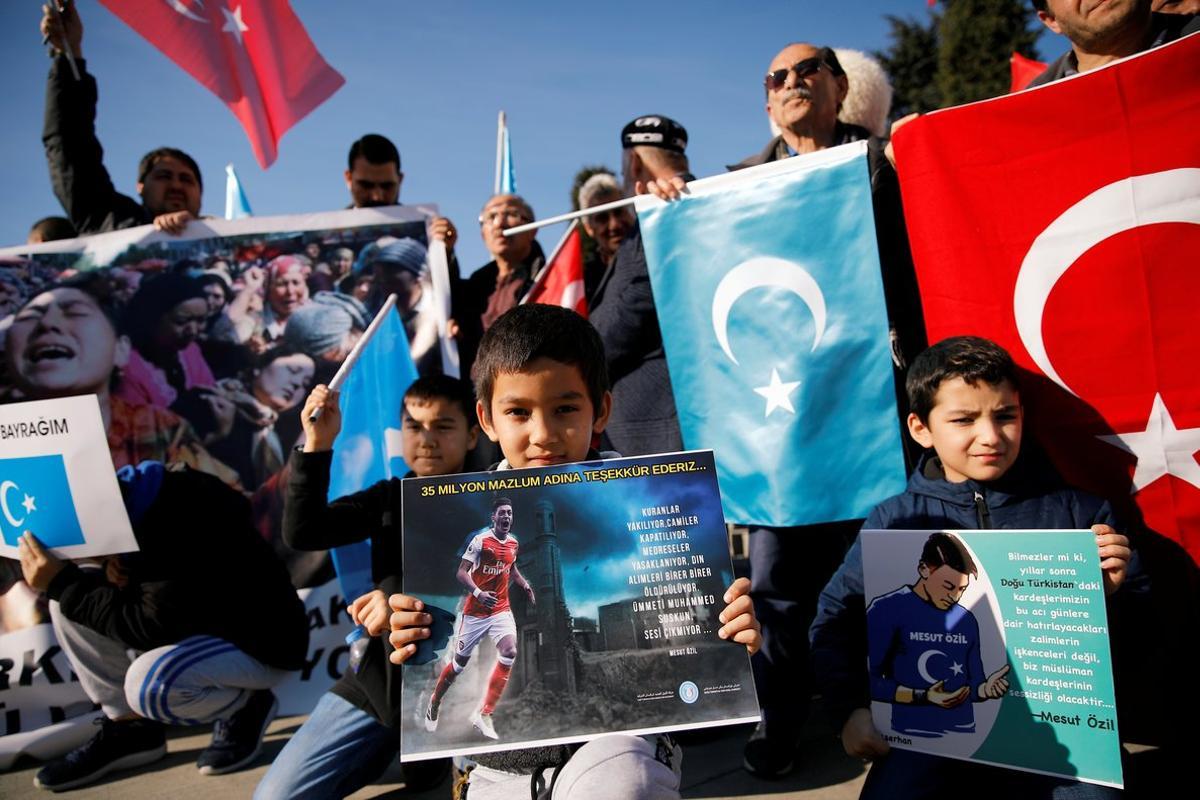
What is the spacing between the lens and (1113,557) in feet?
6.24

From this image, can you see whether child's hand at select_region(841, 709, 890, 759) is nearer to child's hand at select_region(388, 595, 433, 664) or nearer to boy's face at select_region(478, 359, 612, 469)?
boy's face at select_region(478, 359, 612, 469)

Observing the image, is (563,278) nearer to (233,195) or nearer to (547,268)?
(547,268)

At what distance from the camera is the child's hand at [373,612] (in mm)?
1698

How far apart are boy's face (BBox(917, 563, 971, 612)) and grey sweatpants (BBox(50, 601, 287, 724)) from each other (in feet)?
8.94

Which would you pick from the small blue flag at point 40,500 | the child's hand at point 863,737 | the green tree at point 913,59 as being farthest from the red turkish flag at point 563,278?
the green tree at point 913,59

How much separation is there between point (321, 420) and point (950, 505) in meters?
1.95

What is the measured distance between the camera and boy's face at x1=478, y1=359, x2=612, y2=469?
173 centimetres

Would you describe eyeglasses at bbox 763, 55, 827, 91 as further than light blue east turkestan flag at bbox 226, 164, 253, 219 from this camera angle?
No

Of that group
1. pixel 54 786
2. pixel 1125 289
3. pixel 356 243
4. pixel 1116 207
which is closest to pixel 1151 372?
pixel 1125 289

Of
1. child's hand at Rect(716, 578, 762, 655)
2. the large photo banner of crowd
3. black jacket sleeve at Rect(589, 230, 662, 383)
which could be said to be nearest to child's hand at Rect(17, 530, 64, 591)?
the large photo banner of crowd

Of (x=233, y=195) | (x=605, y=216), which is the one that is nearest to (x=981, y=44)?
(x=233, y=195)

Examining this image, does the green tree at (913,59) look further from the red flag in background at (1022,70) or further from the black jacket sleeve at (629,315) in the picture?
the black jacket sleeve at (629,315)

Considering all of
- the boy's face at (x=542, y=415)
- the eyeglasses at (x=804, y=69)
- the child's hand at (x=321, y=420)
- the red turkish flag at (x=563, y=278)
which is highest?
the eyeglasses at (x=804, y=69)

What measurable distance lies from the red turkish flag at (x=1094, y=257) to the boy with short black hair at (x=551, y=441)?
1433mm
